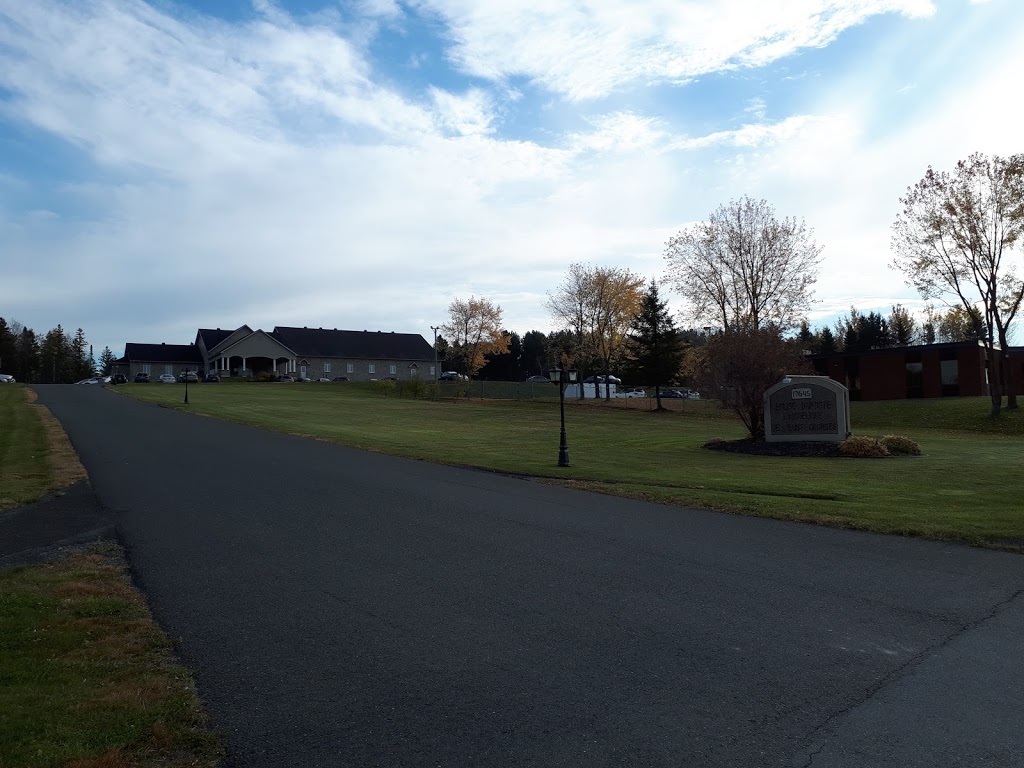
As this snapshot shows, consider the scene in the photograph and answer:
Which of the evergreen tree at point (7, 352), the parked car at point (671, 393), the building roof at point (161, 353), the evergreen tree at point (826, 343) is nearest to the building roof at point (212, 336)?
the building roof at point (161, 353)

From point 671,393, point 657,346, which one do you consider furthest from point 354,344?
point 657,346

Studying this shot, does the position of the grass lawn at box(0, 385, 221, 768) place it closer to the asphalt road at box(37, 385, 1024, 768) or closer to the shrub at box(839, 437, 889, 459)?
the asphalt road at box(37, 385, 1024, 768)

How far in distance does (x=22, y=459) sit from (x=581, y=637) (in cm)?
1894

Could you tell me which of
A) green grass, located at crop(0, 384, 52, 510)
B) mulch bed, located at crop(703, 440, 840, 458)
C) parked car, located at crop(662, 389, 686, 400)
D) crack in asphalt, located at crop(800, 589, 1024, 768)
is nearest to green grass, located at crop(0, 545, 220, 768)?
crack in asphalt, located at crop(800, 589, 1024, 768)

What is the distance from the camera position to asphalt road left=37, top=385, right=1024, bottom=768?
4117mm

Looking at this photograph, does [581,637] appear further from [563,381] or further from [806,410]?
[806,410]

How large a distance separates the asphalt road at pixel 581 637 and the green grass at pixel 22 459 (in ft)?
12.5

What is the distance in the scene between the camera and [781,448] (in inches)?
956

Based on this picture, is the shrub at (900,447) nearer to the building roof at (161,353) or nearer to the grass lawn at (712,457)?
the grass lawn at (712,457)

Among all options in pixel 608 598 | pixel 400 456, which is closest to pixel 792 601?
pixel 608 598

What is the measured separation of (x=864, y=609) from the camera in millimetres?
6598

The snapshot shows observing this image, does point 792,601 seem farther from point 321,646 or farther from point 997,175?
point 997,175

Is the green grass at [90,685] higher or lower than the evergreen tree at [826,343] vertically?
lower

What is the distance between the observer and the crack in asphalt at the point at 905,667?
4.16m
